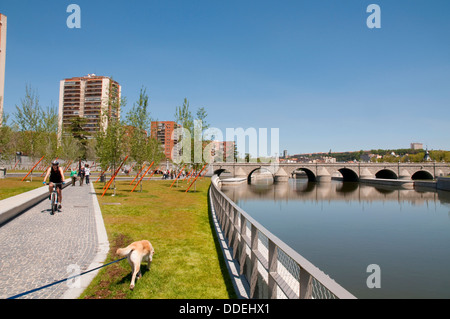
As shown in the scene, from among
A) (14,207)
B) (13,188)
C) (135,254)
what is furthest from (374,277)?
(13,188)

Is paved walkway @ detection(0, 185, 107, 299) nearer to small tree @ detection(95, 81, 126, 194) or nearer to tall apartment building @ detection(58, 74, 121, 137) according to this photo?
small tree @ detection(95, 81, 126, 194)

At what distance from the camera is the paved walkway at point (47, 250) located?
482 cm

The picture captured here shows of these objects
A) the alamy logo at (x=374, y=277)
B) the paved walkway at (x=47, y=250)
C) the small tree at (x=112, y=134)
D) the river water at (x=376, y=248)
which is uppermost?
the small tree at (x=112, y=134)

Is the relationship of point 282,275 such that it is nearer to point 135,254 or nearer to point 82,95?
point 135,254

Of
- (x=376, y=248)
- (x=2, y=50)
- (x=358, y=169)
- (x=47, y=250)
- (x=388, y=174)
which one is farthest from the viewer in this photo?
(x=388, y=174)

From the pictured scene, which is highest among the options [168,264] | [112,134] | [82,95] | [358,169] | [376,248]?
[82,95]

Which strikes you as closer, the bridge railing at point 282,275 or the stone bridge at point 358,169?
the bridge railing at point 282,275

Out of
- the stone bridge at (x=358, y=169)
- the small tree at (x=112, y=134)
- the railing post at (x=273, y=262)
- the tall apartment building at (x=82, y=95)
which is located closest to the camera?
the railing post at (x=273, y=262)

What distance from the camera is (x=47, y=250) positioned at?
6711 mm

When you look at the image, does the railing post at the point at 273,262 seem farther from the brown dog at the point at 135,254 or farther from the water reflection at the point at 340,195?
the water reflection at the point at 340,195

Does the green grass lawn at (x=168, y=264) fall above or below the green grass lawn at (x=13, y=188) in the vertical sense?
below

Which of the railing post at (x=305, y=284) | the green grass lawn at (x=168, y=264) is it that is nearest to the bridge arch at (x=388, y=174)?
the green grass lawn at (x=168, y=264)

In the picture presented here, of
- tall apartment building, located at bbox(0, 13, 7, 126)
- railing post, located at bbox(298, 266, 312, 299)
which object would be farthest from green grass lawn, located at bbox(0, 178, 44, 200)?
tall apartment building, located at bbox(0, 13, 7, 126)
